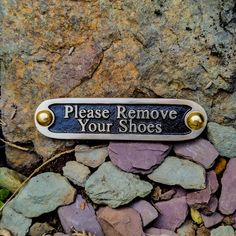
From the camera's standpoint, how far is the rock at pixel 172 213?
1.66m

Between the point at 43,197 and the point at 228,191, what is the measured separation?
0.52 m

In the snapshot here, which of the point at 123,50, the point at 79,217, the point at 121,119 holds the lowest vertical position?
the point at 79,217

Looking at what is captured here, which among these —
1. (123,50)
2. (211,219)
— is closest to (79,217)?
(211,219)

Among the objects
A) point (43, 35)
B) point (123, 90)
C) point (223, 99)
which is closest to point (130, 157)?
point (123, 90)

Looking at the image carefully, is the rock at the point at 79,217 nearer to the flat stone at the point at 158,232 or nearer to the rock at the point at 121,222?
the rock at the point at 121,222

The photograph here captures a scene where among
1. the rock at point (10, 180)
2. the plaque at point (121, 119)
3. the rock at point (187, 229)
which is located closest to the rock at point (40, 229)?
the rock at point (10, 180)

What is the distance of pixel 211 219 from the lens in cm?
166

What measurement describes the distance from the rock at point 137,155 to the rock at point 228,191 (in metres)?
0.18

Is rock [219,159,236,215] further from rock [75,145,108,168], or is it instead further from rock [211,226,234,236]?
rock [75,145,108,168]

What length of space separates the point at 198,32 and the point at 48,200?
634mm

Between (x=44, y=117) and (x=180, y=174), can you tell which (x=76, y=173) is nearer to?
(x=44, y=117)

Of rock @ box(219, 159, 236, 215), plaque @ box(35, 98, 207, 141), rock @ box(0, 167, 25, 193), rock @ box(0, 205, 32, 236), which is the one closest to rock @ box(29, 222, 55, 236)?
rock @ box(0, 205, 32, 236)

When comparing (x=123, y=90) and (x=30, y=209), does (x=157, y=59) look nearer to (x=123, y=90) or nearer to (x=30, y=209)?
(x=123, y=90)

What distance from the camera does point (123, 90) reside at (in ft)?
5.54
